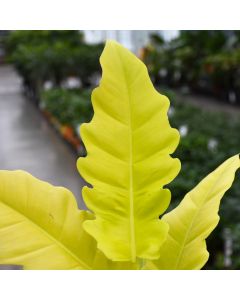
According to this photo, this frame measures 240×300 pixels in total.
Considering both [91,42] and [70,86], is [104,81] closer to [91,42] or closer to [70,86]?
[70,86]

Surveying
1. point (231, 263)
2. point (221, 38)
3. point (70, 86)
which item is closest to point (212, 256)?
point (231, 263)

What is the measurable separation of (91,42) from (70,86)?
2169mm

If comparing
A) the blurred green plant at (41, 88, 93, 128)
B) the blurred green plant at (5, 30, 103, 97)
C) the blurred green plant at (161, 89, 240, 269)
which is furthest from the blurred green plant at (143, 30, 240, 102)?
the blurred green plant at (161, 89, 240, 269)

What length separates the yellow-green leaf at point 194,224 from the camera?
1.12 feet

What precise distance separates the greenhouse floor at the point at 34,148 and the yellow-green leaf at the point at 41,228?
286 cm

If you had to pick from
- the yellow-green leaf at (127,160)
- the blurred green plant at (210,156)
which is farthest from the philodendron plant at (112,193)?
the blurred green plant at (210,156)

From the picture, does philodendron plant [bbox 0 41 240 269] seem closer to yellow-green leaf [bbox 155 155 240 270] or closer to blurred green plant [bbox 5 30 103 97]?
yellow-green leaf [bbox 155 155 240 270]

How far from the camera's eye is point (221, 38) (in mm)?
8289

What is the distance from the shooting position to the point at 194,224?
0.35m

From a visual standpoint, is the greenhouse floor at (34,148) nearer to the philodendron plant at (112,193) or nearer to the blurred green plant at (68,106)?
the blurred green plant at (68,106)

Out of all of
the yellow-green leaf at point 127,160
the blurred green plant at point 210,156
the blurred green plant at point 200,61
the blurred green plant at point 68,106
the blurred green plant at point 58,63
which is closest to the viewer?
the yellow-green leaf at point 127,160

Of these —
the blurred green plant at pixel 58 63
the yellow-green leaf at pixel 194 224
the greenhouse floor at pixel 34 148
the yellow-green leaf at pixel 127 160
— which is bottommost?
the greenhouse floor at pixel 34 148

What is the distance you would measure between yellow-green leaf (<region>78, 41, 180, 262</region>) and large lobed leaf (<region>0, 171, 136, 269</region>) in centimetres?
2

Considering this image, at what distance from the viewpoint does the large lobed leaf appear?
0.99 ft
